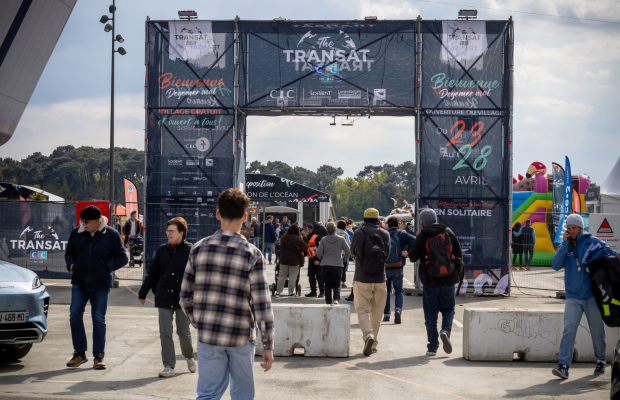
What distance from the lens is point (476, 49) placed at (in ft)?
53.6

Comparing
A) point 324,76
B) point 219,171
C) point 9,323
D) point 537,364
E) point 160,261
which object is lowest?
point 537,364

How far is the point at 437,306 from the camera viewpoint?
8.73 metres

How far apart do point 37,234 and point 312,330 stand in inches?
402

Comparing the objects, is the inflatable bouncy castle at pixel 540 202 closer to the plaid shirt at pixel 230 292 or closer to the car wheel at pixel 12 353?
the car wheel at pixel 12 353

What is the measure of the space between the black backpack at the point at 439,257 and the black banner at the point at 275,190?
25086 millimetres

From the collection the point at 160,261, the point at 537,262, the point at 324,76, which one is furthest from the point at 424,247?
the point at 537,262

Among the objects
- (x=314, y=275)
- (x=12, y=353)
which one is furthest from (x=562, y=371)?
(x=314, y=275)

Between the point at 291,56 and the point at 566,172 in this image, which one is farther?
the point at 566,172

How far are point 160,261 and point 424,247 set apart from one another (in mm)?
3448

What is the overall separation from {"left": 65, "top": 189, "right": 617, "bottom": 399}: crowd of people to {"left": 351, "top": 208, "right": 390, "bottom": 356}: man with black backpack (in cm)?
1

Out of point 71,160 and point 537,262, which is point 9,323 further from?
point 71,160

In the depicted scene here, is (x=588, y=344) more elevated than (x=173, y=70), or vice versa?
(x=173, y=70)

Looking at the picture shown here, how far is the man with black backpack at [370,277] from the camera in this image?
887 centimetres

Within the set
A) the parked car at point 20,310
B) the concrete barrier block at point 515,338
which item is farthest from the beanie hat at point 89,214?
the concrete barrier block at point 515,338
